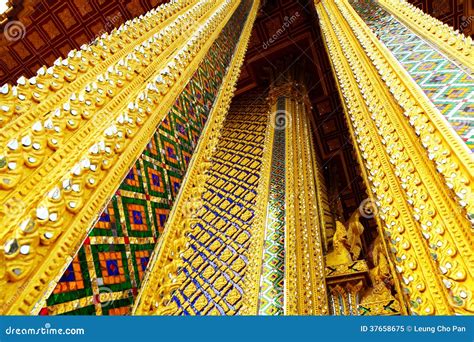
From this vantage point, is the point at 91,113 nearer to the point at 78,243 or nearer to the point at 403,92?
the point at 78,243

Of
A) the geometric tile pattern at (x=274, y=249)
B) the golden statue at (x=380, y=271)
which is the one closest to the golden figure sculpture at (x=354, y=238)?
the golden statue at (x=380, y=271)

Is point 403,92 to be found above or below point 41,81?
below

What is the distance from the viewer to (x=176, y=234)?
132cm

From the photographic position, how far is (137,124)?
4.19ft

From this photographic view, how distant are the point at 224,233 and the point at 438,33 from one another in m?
1.83


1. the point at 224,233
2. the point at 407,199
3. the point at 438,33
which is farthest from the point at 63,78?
the point at 224,233

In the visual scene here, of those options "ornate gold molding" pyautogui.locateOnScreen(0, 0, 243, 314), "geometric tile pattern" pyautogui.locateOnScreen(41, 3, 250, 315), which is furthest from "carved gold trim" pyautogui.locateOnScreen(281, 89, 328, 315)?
"ornate gold molding" pyautogui.locateOnScreen(0, 0, 243, 314)

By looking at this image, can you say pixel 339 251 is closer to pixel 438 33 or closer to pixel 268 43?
pixel 438 33

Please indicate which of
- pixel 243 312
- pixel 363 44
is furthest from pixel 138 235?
pixel 363 44

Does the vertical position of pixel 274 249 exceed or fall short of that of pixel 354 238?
it exceeds it

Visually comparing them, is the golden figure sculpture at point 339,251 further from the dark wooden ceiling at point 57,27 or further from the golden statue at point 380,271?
the dark wooden ceiling at point 57,27

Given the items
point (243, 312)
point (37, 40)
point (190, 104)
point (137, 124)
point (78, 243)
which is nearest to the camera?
point (78, 243)

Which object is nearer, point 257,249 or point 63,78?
point 63,78

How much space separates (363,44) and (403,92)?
2.65 feet
